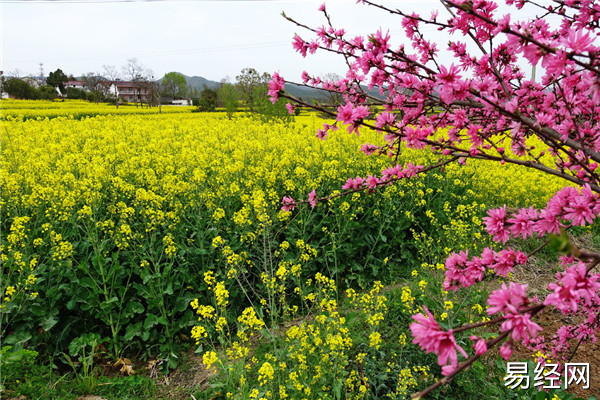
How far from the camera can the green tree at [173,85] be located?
74.9 metres

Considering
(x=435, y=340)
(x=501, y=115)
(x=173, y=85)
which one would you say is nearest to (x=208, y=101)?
(x=173, y=85)

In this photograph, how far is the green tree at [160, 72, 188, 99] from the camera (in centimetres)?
7494

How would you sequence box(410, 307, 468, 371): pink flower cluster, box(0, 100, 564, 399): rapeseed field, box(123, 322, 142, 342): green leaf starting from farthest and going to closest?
1. box(123, 322, 142, 342): green leaf
2. box(0, 100, 564, 399): rapeseed field
3. box(410, 307, 468, 371): pink flower cluster

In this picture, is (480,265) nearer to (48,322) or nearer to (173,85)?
(48,322)

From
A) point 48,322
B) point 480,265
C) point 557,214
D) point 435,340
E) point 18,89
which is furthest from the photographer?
point 18,89

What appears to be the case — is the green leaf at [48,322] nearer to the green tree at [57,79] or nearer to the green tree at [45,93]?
the green tree at [45,93]

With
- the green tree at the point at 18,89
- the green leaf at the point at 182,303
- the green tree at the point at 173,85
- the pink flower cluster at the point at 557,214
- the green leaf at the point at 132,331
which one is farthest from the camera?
the green tree at the point at 173,85

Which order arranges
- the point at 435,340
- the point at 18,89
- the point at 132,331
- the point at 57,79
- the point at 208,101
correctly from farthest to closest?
the point at 57,79 → the point at 208,101 → the point at 18,89 → the point at 132,331 → the point at 435,340

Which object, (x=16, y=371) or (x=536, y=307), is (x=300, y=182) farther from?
(x=536, y=307)

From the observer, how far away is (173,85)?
77.9m

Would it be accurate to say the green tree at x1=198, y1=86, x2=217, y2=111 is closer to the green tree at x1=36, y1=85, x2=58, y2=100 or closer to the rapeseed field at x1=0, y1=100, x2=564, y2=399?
the green tree at x1=36, y1=85, x2=58, y2=100

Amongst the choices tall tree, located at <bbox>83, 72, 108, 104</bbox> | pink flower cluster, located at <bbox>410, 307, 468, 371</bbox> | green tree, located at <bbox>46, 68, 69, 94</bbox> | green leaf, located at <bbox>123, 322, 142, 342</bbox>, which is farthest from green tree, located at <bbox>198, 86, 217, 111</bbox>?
pink flower cluster, located at <bbox>410, 307, 468, 371</bbox>

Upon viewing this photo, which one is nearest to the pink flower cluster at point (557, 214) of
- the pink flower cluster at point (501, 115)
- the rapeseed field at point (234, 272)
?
the pink flower cluster at point (501, 115)

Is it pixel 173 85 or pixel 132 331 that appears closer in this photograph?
pixel 132 331
